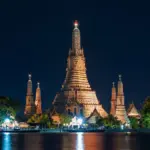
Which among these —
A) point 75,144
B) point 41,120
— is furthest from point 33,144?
point 41,120

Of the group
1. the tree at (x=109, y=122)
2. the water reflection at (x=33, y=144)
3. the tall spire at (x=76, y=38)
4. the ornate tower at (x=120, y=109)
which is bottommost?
the water reflection at (x=33, y=144)

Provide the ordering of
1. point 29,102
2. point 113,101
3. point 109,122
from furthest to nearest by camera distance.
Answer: point 113,101, point 29,102, point 109,122

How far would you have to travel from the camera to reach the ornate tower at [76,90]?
120000 millimetres

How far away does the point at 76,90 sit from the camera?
4747 inches

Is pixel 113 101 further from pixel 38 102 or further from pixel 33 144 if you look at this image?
pixel 33 144

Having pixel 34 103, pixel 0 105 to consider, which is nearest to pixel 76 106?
pixel 34 103

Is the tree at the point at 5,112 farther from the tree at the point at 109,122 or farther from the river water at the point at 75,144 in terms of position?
the tree at the point at 109,122

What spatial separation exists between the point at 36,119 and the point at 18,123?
4.09 m

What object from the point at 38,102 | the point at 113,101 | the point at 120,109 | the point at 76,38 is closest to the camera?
the point at 76,38

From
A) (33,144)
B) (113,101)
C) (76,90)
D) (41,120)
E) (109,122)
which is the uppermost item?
(76,90)

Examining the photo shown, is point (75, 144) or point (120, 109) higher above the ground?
point (120, 109)

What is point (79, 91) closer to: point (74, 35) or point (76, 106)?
point (76, 106)

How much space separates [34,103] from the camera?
411ft

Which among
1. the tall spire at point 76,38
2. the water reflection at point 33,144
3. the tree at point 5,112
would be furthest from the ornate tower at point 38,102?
the water reflection at point 33,144
